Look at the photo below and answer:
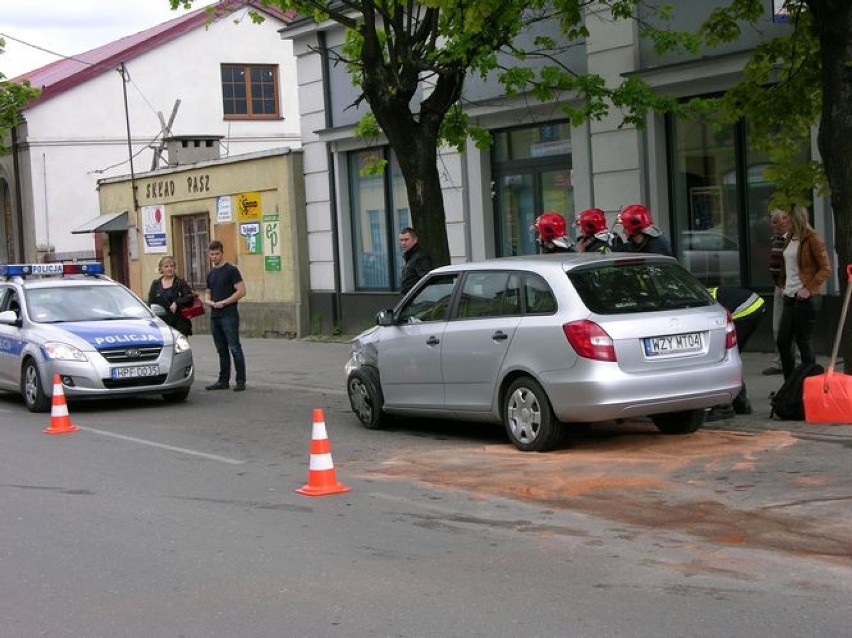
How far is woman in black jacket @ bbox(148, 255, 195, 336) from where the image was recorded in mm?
16125

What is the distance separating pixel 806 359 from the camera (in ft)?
35.7

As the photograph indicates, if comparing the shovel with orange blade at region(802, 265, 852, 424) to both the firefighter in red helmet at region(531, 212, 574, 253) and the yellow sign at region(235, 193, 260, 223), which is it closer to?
the firefighter in red helmet at region(531, 212, 574, 253)

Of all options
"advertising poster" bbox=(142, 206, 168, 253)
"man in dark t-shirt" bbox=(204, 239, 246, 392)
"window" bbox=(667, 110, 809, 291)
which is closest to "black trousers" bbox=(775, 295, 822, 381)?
"window" bbox=(667, 110, 809, 291)

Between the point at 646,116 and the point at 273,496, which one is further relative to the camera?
the point at 646,116

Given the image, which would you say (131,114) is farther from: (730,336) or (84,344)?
(730,336)

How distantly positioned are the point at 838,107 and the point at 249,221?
15951 mm

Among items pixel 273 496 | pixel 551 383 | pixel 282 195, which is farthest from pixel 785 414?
pixel 282 195

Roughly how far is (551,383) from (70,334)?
22.5ft

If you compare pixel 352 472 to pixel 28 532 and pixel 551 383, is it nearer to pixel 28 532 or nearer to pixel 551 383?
pixel 551 383

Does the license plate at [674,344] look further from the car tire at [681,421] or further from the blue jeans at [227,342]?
the blue jeans at [227,342]

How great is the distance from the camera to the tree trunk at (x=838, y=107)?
1019 cm

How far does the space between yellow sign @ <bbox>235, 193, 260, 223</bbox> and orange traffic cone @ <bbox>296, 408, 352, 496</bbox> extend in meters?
16.3

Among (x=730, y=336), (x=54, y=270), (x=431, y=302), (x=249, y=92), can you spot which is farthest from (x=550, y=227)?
(x=249, y=92)

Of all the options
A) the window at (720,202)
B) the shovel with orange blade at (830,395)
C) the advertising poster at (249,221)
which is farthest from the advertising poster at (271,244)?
the shovel with orange blade at (830,395)
